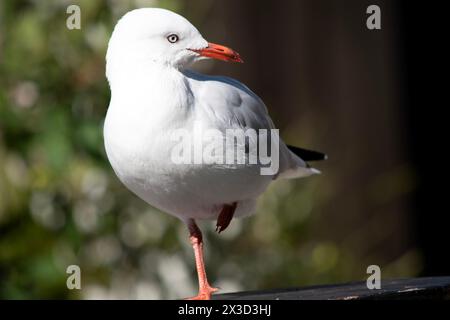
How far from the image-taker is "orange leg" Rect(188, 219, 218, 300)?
1.83m

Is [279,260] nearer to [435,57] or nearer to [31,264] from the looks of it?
[31,264]

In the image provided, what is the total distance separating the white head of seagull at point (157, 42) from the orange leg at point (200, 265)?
14.5 inches

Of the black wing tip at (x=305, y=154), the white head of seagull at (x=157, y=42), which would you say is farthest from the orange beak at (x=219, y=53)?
the black wing tip at (x=305, y=154)

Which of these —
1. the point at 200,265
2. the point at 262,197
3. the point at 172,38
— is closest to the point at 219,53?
the point at 172,38

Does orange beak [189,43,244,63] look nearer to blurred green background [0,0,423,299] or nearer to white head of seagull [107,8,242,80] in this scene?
white head of seagull [107,8,242,80]

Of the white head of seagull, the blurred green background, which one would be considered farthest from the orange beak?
the blurred green background

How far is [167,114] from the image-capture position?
64.1 inches

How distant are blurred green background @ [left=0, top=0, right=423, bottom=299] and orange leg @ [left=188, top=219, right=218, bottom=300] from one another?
750 millimetres

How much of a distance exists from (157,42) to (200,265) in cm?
44

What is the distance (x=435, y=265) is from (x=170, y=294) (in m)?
1.25

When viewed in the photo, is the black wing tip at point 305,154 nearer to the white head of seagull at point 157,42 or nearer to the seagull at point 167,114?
the seagull at point 167,114

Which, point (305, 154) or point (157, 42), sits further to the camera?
point (305, 154)

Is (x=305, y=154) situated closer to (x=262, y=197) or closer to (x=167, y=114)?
(x=167, y=114)
